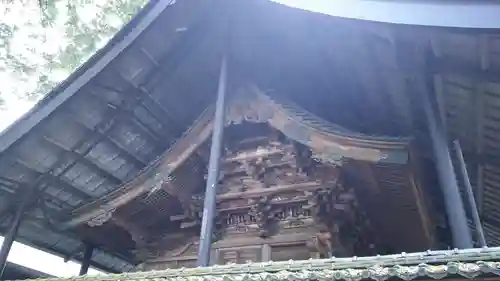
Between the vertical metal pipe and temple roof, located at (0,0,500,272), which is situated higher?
temple roof, located at (0,0,500,272)

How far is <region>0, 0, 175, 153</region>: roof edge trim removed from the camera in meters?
5.71

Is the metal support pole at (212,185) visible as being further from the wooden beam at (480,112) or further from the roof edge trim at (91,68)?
the wooden beam at (480,112)

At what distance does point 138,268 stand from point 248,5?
367 cm

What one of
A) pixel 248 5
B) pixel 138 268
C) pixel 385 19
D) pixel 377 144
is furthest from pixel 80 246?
pixel 385 19

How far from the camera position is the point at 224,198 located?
6234mm

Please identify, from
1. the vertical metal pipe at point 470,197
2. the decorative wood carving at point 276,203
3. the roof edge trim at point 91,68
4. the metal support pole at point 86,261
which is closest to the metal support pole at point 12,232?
the roof edge trim at point 91,68

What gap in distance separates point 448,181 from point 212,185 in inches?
77.3

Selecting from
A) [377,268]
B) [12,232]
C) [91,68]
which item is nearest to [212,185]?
[377,268]

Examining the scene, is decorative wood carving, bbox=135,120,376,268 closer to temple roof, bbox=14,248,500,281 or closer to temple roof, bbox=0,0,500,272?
temple roof, bbox=0,0,500,272

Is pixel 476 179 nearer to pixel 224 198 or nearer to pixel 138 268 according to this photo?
pixel 224 198

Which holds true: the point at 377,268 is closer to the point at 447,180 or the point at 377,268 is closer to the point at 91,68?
the point at 447,180

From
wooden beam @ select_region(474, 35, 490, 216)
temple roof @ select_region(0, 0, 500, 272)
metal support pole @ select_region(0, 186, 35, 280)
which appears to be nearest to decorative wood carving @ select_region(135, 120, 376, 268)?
temple roof @ select_region(0, 0, 500, 272)

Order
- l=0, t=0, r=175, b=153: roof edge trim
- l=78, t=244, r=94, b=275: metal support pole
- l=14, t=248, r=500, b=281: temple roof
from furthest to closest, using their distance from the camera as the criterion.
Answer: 1. l=78, t=244, r=94, b=275: metal support pole
2. l=0, t=0, r=175, b=153: roof edge trim
3. l=14, t=248, r=500, b=281: temple roof

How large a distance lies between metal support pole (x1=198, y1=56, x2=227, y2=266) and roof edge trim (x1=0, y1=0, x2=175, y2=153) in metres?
0.99
